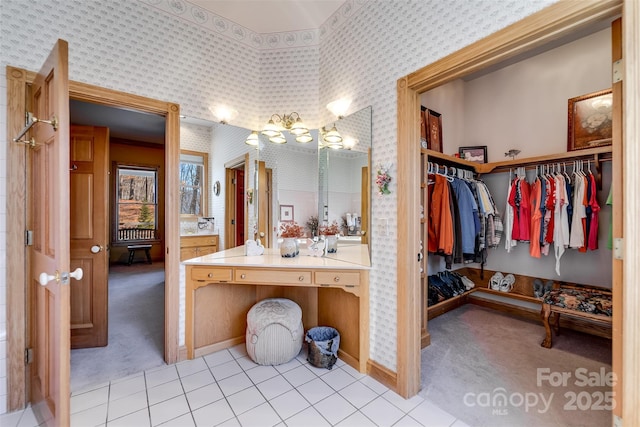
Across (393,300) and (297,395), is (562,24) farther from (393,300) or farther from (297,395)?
(297,395)

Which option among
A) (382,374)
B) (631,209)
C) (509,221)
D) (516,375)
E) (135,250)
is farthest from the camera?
(135,250)

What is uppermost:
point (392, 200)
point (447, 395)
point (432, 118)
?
point (432, 118)

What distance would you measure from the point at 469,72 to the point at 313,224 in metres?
1.77

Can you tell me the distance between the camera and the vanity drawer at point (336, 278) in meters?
2.14

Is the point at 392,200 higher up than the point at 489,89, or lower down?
lower down

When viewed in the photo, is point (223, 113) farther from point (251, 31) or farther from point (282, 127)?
point (251, 31)

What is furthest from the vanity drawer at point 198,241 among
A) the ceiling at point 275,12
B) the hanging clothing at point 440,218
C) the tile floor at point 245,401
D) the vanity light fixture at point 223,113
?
the hanging clothing at point 440,218

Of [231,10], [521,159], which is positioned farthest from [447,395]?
[231,10]

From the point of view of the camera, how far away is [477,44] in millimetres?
1490

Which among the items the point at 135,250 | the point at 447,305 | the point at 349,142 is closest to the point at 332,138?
the point at 349,142

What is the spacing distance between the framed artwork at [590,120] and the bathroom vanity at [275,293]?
2.60 metres

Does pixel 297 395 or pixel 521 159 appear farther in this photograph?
pixel 521 159

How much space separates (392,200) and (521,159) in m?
2.16

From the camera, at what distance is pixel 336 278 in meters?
2.16
